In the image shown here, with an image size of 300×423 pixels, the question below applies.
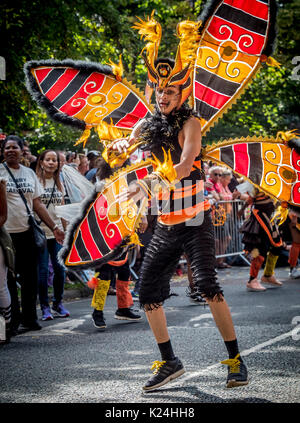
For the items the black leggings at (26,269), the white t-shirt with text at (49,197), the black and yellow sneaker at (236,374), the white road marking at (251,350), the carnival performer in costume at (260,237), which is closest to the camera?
the black and yellow sneaker at (236,374)

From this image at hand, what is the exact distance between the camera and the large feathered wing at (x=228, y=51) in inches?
181

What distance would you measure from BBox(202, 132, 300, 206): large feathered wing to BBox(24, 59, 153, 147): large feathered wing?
2.71ft

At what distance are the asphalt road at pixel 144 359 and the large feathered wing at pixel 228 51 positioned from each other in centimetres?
186

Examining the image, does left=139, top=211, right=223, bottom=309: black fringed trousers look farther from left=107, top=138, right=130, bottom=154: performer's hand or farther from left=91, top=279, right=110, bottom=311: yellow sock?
left=91, top=279, right=110, bottom=311: yellow sock

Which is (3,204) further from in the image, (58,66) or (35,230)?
(58,66)

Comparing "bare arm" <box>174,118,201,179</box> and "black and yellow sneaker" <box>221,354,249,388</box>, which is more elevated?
"bare arm" <box>174,118,201,179</box>

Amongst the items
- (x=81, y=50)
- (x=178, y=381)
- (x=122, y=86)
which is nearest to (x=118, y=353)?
(x=178, y=381)

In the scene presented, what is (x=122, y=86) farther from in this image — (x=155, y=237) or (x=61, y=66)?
(x=155, y=237)

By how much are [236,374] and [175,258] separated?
859 mm

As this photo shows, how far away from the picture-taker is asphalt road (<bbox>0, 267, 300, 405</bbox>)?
12.6 feet

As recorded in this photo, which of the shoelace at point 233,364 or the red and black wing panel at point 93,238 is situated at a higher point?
Result: the red and black wing panel at point 93,238

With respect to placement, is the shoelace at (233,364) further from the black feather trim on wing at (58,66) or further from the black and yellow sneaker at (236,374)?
the black feather trim on wing at (58,66)

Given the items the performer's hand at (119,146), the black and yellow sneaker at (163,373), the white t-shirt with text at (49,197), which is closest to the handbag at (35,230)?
the white t-shirt with text at (49,197)

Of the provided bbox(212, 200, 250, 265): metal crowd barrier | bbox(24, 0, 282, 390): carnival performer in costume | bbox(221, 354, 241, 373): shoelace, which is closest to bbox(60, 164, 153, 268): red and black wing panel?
bbox(24, 0, 282, 390): carnival performer in costume
